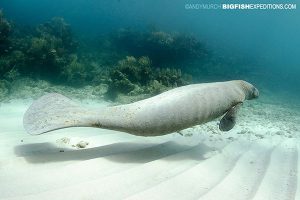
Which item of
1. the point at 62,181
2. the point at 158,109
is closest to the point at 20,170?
the point at 62,181

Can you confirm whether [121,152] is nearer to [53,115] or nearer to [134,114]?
[134,114]

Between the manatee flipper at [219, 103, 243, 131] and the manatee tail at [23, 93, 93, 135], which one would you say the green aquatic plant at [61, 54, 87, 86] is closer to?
the manatee tail at [23, 93, 93, 135]

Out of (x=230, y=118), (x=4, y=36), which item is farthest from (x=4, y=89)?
(x=230, y=118)

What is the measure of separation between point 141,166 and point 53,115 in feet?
5.08

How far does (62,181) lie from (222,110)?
10.9 feet

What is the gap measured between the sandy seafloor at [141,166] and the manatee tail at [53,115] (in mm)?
539

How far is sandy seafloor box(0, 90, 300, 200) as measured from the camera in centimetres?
395

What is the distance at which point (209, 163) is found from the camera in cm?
550

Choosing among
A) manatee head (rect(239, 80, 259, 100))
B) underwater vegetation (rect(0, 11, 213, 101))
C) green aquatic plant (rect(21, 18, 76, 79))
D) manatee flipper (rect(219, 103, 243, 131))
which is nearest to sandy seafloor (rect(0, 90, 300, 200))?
manatee flipper (rect(219, 103, 243, 131))

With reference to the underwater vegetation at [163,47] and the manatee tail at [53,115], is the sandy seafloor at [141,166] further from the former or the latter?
the underwater vegetation at [163,47]

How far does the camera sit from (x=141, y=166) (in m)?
4.89

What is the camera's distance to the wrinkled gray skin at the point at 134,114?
4.69m

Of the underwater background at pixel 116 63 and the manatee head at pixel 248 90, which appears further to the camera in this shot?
the underwater background at pixel 116 63

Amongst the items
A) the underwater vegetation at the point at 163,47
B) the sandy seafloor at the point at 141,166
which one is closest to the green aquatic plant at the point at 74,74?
the sandy seafloor at the point at 141,166
